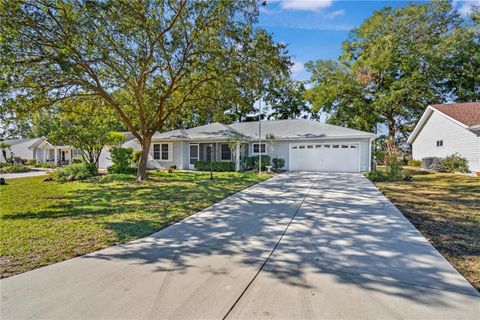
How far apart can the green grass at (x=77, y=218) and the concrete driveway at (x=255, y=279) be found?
0.52m

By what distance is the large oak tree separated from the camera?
318 inches

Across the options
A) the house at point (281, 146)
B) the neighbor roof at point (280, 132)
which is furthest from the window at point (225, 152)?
the neighbor roof at point (280, 132)

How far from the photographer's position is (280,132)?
64.8 ft

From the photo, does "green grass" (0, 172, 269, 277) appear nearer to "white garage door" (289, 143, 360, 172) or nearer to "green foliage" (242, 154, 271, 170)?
"green foliage" (242, 154, 271, 170)

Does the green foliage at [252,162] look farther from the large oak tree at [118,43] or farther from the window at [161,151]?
the large oak tree at [118,43]

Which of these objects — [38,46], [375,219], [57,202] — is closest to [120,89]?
[38,46]

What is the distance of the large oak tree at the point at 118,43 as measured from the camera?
318 inches

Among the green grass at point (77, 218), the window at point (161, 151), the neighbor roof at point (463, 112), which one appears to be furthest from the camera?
the window at point (161, 151)

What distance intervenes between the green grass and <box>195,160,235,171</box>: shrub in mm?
8332

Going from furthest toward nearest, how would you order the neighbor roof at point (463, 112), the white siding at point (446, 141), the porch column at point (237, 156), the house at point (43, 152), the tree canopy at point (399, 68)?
the house at point (43, 152) < the tree canopy at point (399, 68) < the porch column at point (237, 156) < the neighbor roof at point (463, 112) < the white siding at point (446, 141)

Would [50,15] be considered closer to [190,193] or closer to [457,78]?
[190,193]

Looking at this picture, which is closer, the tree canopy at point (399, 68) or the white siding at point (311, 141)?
the white siding at point (311, 141)

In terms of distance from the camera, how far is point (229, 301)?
272cm

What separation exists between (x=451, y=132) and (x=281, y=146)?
11.4 metres
